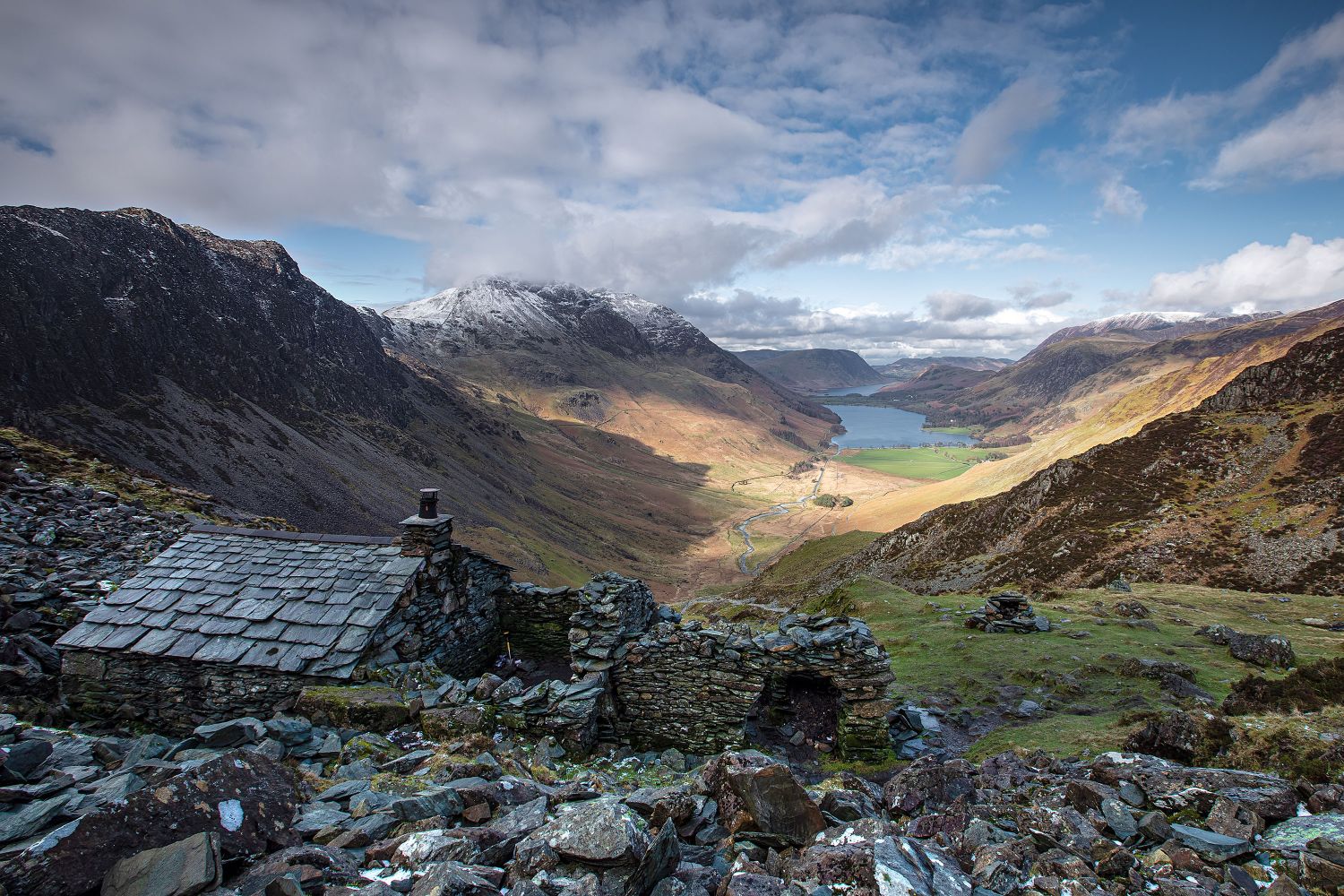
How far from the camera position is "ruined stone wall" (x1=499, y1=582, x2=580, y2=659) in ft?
55.5

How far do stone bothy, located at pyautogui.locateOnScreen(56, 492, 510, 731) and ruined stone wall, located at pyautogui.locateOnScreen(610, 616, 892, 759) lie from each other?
5123 millimetres

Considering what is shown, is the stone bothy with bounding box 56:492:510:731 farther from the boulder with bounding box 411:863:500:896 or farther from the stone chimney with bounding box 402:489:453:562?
the boulder with bounding box 411:863:500:896

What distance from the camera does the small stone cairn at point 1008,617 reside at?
2245 centimetres

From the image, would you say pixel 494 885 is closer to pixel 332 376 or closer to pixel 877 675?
pixel 877 675

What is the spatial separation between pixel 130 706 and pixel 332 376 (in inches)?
5119

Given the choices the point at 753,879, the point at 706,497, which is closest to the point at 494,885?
the point at 753,879

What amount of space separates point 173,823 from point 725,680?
36.0 ft

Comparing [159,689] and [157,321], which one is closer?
[159,689]

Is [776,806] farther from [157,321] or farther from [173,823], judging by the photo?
[157,321]

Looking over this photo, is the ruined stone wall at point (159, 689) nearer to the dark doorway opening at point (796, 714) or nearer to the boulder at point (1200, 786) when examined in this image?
the dark doorway opening at point (796, 714)

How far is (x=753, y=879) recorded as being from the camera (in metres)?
5.48

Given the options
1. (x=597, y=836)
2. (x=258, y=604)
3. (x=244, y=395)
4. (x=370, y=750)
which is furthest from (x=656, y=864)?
(x=244, y=395)

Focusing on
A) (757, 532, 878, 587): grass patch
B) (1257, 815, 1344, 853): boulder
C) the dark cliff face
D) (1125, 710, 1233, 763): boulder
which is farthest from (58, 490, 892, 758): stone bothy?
the dark cliff face

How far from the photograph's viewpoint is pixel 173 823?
497 centimetres
